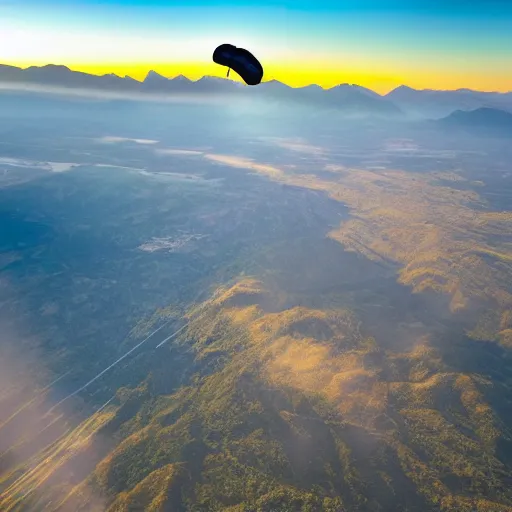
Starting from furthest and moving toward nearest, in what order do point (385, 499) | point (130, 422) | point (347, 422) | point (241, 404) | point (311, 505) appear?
point (130, 422), point (241, 404), point (347, 422), point (385, 499), point (311, 505)

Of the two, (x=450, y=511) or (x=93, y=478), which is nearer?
(x=450, y=511)

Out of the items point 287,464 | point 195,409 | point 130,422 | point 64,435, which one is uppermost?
point 287,464

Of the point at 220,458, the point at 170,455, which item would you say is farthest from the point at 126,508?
the point at 220,458

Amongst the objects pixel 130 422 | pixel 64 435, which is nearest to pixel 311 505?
pixel 130 422

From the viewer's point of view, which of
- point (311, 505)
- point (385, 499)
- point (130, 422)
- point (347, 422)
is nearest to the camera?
point (311, 505)

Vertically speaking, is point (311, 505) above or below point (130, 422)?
above

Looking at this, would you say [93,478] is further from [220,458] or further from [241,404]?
[241,404]
